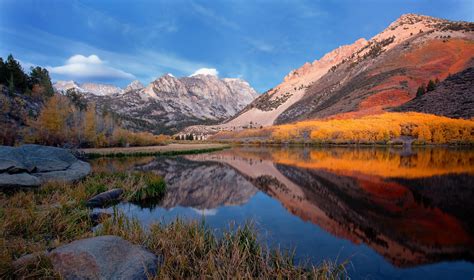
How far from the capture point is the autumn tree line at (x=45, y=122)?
1847 inches

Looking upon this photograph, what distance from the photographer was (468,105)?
92.1 m

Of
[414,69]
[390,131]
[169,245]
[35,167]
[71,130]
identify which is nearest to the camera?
[169,245]

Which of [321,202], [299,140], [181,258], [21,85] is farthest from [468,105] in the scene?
[21,85]

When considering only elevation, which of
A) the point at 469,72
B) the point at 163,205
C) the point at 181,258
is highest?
the point at 469,72

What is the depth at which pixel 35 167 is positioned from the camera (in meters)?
19.0

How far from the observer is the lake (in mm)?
10453

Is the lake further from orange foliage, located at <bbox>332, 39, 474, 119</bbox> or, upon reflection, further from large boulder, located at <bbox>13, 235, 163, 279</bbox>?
orange foliage, located at <bbox>332, 39, 474, 119</bbox>

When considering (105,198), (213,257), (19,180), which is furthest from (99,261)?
(19,180)

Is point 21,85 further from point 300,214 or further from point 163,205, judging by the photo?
point 300,214

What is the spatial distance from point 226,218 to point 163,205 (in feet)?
16.2

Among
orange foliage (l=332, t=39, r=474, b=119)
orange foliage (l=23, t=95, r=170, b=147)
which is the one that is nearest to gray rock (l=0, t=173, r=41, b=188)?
orange foliage (l=23, t=95, r=170, b=147)

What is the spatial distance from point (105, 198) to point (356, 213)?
Answer: 1538cm

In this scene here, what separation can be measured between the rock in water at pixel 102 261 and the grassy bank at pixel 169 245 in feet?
0.93

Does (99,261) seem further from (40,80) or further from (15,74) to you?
(40,80)
